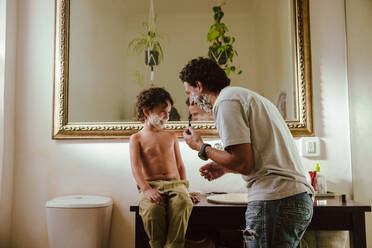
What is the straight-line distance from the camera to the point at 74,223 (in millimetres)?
1820

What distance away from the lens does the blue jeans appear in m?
1.06

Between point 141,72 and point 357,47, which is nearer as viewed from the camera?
point 357,47

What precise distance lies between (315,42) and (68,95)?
151 centimetres

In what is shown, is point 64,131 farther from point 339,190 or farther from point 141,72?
point 339,190

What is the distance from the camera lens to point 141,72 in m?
2.12

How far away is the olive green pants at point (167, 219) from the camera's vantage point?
1.50 metres

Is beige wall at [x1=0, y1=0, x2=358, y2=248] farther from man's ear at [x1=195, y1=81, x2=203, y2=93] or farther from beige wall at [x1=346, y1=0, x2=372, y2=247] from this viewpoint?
man's ear at [x1=195, y1=81, x2=203, y2=93]

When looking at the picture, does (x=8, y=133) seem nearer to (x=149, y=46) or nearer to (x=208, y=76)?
(x=149, y=46)

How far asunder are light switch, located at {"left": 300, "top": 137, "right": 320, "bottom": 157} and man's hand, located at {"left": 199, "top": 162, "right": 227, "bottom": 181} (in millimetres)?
848

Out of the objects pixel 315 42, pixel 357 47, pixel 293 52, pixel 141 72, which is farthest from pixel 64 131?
pixel 357 47

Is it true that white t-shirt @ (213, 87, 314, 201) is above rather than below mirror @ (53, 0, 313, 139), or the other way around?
below

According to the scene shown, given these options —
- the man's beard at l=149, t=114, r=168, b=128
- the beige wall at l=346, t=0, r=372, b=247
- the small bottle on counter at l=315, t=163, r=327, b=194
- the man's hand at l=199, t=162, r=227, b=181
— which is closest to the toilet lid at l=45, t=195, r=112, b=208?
the man's beard at l=149, t=114, r=168, b=128

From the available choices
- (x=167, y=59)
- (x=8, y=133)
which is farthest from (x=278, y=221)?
(x=8, y=133)

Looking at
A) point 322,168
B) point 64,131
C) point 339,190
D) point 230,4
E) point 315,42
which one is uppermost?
point 230,4
